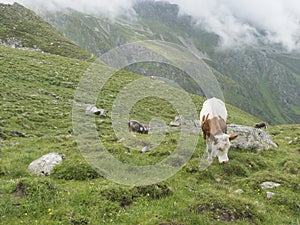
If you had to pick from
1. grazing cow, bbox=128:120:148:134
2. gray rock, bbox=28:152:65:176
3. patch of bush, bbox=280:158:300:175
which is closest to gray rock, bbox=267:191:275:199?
patch of bush, bbox=280:158:300:175

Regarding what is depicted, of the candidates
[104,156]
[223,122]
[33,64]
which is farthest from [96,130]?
[33,64]

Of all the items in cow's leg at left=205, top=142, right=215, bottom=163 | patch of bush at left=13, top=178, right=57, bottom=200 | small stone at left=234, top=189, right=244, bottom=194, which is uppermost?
cow's leg at left=205, top=142, right=215, bottom=163

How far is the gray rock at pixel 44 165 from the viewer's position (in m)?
12.8

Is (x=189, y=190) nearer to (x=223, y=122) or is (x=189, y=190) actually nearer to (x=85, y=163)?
(x=85, y=163)

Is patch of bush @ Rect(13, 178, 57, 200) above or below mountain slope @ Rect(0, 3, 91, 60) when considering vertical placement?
below

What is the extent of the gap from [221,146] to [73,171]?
7243 mm

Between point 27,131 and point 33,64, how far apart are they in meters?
26.1

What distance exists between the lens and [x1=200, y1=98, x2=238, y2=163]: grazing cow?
15.3m

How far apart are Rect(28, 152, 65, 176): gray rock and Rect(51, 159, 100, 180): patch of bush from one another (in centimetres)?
34

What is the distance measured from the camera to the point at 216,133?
15922 mm

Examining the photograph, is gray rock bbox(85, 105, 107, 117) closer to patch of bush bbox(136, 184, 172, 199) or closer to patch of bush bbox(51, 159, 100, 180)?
patch of bush bbox(51, 159, 100, 180)

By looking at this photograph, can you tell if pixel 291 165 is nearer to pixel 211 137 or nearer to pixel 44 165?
pixel 211 137

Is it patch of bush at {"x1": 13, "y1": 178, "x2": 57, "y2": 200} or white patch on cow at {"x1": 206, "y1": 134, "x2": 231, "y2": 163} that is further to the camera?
white patch on cow at {"x1": 206, "y1": 134, "x2": 231, "y2": 163}

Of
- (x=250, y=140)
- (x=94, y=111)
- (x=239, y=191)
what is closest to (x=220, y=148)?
(x=239, y=191)
